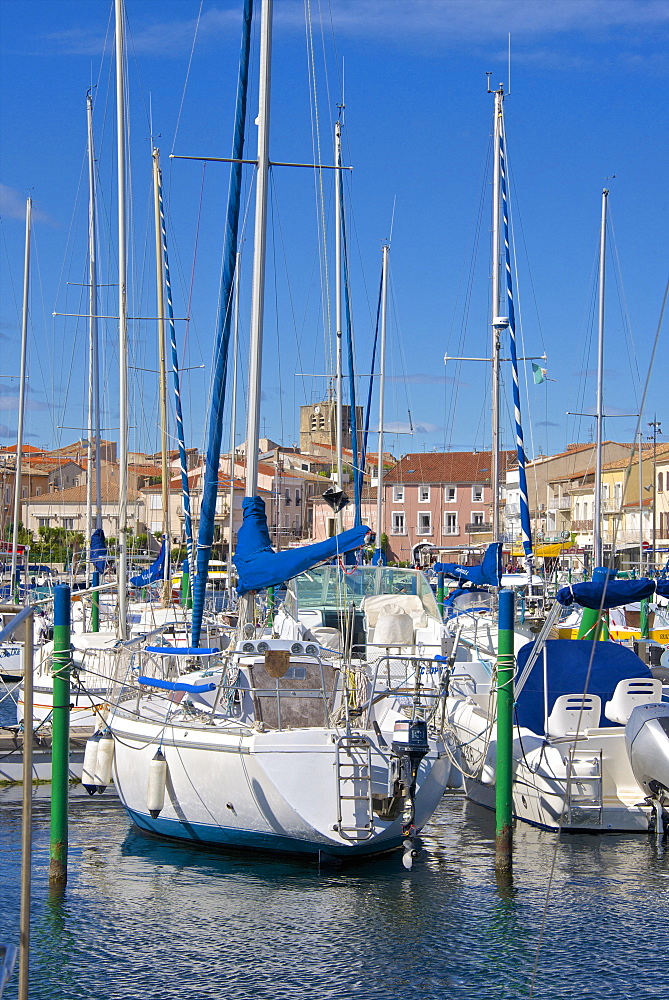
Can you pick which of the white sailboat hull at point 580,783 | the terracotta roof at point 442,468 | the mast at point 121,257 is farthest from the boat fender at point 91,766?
the terracotta roof at point 442,468

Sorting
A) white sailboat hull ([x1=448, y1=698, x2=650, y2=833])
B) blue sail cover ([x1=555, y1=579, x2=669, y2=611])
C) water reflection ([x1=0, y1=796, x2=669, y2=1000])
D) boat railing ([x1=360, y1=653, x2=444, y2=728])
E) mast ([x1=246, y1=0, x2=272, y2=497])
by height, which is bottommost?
water reflection ([x1=0, y1=796, x2=669, y2=1000])

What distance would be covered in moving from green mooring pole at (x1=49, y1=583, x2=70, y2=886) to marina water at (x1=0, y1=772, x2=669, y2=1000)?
38cm

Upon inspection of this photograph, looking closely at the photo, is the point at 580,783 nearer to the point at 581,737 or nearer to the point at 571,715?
the point at 581,737

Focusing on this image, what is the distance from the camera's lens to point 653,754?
46.8 feet

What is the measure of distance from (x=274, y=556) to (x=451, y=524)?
86593mm

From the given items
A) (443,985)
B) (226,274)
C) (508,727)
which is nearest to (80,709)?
(226,274)

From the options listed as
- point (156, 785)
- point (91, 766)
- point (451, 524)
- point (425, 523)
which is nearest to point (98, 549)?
point (91, 766)

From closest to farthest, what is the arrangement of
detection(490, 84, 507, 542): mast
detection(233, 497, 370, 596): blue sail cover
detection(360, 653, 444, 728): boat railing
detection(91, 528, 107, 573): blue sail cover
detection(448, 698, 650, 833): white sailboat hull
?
detection(360, 653, 444, 728): boat railing → detection(233, 497, 370, 596): blue sail cover → detection(448, 698, 650, 833): white sailboat hull → detection(490, 84, 507, 542): mast → detection(91, 528, 107, 573): blue sail cover

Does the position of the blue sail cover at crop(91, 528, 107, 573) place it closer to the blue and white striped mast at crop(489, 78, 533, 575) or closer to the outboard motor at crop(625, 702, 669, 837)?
the blue and white striped mast at crop(489, 78, 533, 575)

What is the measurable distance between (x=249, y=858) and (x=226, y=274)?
853 centimetres

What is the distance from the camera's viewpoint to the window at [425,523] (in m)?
100

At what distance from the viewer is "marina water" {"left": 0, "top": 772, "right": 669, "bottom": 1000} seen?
33.0ft

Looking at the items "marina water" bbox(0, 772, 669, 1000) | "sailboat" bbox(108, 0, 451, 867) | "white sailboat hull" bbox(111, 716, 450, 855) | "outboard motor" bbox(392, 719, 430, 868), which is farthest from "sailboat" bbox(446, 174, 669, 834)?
"white sailboat hull" bbox(111, 716, 450, 855)

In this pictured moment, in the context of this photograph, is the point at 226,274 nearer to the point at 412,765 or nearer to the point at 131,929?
the point at 412,765
